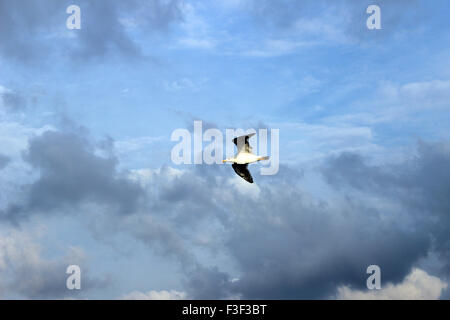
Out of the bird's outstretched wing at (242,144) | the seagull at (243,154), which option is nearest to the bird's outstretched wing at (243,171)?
the seagull at (243,154)

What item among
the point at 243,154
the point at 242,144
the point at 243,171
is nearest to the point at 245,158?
the point at 243,154

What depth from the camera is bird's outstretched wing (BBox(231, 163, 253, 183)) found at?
243 feet

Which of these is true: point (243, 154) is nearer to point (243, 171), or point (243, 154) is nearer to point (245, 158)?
Result: point (245, 158)

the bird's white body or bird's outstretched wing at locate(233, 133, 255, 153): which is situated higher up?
bird's outstretched wing at locate(233, 133, 255, 153)

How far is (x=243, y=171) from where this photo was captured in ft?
244

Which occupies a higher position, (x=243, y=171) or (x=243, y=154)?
(x=243, y=154)

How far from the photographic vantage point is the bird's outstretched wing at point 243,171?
74125mm

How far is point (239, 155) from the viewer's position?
71.6m

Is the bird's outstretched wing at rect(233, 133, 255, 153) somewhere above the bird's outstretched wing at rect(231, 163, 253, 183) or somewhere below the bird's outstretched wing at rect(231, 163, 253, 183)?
above

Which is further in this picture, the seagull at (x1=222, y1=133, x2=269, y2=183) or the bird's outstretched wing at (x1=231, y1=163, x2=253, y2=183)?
the bird's outstretched wing at (x1=231, y1=163, x2=253, y2=183)

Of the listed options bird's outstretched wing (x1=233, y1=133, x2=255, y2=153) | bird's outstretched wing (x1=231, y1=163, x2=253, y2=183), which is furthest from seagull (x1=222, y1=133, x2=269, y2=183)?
bird's outstretched wing (x1=231, y1=163, x2=253, y2=183)

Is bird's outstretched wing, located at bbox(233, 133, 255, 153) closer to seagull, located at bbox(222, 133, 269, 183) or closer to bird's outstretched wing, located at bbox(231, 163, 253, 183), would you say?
seagull, located at bbox(222, 133, 269, 183)

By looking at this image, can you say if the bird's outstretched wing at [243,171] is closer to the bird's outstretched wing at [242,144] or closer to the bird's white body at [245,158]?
the bird's white body at [245,158]
